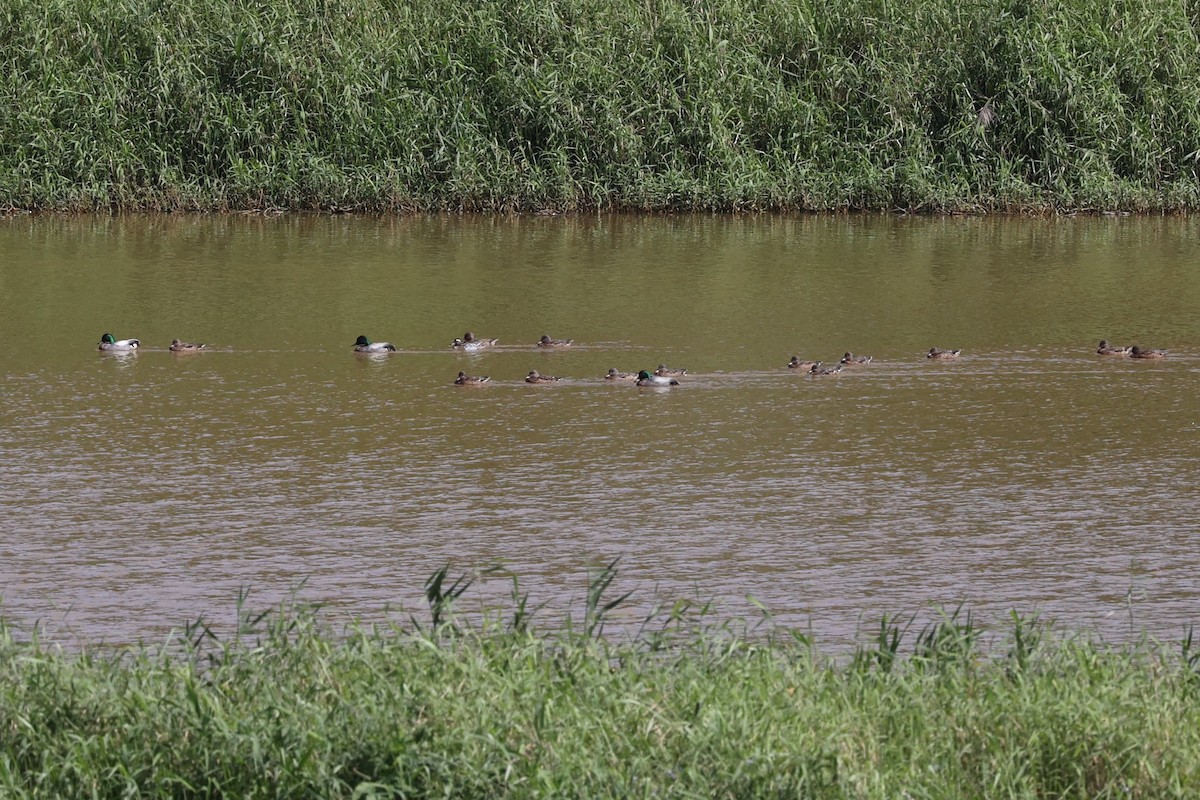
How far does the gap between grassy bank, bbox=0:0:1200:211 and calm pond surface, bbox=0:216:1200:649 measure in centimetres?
96

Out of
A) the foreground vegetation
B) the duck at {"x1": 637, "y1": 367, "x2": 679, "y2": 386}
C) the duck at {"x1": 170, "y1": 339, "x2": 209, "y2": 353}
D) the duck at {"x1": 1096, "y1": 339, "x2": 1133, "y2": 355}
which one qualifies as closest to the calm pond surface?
the duck at {"x1": 1096, "y1": 339, "x2": 1133, "y2": 355}

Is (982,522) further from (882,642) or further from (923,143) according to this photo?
(923,143)

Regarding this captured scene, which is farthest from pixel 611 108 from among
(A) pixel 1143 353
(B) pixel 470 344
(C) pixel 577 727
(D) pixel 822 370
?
(C) pixel 577 727

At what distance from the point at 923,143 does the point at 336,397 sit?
11.7 meters

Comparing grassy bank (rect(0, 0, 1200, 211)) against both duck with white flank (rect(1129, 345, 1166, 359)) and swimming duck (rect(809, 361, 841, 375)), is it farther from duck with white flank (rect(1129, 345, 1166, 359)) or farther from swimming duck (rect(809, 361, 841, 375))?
swimming duck (rect(809, 361, 841, 375))

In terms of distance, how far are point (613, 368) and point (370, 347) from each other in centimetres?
217

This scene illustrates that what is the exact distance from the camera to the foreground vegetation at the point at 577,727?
5.86 m

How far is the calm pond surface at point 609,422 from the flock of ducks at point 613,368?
0.41 feet

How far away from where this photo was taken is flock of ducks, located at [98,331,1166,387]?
1481cm

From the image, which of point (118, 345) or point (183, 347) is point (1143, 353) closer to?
point (183, 347)

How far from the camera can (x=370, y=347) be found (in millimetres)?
16016

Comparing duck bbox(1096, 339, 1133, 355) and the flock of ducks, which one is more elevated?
duck bbox(1096, 339, 1133, 355)

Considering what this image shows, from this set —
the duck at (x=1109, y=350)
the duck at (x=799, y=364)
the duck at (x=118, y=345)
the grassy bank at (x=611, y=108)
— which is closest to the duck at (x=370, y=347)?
the duck at (x=118, y=345)

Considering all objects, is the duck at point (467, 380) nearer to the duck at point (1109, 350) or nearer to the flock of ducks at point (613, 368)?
the flock of ducks at point (613, 368)
